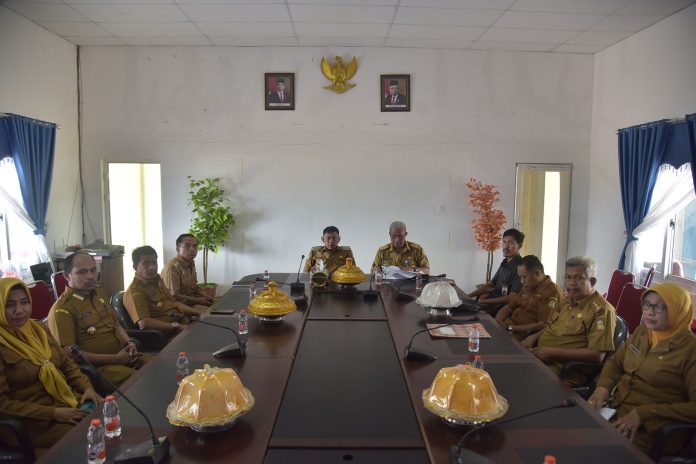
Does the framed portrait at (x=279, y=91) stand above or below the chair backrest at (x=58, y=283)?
above

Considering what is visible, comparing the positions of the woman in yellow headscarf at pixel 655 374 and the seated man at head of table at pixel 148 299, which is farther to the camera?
the seated man at head of table at pixel 148 299

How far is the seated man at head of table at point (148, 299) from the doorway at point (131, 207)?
9.47 ft

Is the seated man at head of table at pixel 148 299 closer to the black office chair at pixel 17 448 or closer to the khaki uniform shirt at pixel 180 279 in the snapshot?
the khaki uniform shirt at pixel 180 279

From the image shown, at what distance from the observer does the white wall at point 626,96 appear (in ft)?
14.6

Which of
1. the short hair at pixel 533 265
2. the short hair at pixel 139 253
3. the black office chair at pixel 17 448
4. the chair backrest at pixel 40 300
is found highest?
the short hair at pixel 139 253

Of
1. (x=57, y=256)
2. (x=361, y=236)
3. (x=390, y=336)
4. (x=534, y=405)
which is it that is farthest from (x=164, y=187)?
(x=534, y=405)

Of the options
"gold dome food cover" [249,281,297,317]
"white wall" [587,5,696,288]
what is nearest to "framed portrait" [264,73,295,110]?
"gold dome food cover" [249,281,297,317]

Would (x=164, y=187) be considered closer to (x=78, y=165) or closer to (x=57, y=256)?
(x=78, y=165)

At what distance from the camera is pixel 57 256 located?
17.4ft

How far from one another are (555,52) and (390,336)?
16.5ft

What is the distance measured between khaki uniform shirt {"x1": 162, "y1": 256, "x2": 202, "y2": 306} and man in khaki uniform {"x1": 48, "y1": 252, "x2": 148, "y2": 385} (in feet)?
3.32

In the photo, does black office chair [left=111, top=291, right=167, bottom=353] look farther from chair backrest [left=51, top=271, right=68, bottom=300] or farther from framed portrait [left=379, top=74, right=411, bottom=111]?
framed portrait [left=379, top=74, right=411, bottom=111]

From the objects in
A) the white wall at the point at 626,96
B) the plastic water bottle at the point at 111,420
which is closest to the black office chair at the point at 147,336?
the plastic water bottle at the point at 111,420

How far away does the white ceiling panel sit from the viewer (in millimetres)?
4641
